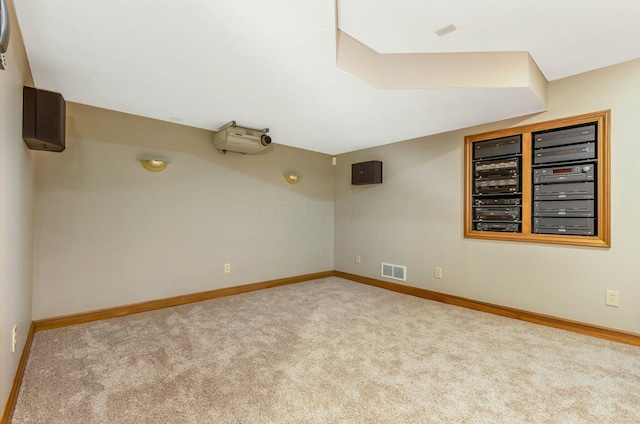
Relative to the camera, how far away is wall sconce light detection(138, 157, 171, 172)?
3198mm

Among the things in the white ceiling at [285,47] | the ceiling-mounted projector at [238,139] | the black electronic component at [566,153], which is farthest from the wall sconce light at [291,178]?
the black electronic component at [566,153]

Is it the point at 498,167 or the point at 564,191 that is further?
the point at 498,167

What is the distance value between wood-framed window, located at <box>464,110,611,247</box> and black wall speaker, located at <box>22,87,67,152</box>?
3831 millimetres

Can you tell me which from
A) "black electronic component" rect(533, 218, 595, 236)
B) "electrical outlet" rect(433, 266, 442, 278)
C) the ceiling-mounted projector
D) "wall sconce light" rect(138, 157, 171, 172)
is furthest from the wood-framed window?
"wall sconce light" rect(138, 157, 171, 172)

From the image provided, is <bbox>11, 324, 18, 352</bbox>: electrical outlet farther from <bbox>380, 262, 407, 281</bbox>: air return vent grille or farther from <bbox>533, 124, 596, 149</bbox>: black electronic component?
<bbox>533, 124, 596, 149</bbox>: black electronic component

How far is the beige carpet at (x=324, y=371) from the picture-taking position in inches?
63.6

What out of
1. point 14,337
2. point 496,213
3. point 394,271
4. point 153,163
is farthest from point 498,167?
point 14,337

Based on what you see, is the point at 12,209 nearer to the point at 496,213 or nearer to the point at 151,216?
the point at 151,216

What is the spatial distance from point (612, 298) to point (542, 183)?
115cm

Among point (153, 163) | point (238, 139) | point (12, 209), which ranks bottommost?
point (12, 209)

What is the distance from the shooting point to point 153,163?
3.23m

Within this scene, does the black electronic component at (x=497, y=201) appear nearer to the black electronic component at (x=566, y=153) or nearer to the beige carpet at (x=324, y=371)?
the black electronic component at (x=566, y=153)

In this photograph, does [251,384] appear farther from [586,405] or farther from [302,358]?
[586,405]

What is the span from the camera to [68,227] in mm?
2842
